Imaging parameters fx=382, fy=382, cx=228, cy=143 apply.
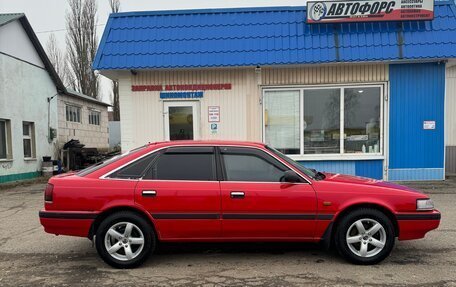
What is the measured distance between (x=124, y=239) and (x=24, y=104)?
39.9 ft

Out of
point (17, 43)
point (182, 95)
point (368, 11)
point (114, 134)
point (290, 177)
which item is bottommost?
point (290, 177)

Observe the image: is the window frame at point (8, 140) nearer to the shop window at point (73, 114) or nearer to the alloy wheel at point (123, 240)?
the shop window at point (73, 114)

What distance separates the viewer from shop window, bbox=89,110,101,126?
22078 millimetres

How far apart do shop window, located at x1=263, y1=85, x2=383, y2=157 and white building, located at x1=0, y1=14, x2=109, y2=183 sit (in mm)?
9355

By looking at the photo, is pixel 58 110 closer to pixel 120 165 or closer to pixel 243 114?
pixel 243 114

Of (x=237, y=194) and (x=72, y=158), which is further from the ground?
(x=237, y=194)

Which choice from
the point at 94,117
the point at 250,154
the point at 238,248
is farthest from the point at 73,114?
the point at 250,154

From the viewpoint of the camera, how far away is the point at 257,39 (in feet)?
32.2

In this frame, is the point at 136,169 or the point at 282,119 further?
the point at 282,119

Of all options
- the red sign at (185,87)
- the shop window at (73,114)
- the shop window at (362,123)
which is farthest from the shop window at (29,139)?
the shop window at (362,123)

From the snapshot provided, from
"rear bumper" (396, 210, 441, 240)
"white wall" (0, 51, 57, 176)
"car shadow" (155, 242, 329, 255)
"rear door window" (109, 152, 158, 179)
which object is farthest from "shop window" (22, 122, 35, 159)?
"rear bumper" (396, 210, 441, 240)

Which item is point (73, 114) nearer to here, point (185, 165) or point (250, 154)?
point (185, 165)

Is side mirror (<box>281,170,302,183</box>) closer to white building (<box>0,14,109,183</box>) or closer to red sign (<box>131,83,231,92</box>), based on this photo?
red sign (<box>131,83,231,92</box>)

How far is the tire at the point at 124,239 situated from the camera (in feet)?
14.8
